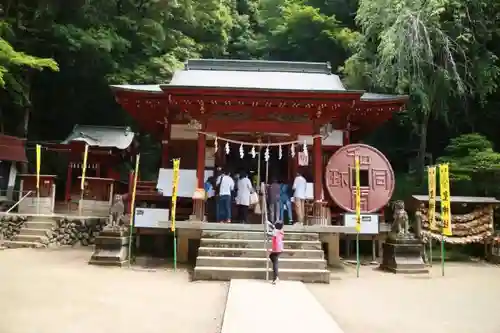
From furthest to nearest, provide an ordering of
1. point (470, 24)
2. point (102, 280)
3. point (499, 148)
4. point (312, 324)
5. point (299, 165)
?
point (499, 148) < point (470, 24) < point (299, 165) < point (102, 280) < point (312, 324)

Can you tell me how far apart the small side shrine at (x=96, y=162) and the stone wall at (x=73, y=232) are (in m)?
2.63

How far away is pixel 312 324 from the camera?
19.4ft

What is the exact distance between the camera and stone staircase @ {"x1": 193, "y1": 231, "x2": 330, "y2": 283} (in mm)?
9508

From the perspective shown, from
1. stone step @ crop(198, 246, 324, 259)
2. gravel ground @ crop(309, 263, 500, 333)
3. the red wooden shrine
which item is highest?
the red wooden shrine

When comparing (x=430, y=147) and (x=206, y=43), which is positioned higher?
(x=206, y=43)

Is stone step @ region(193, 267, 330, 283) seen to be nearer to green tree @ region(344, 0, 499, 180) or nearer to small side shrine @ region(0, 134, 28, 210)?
green tree @ region(344, 0, 499, 180)

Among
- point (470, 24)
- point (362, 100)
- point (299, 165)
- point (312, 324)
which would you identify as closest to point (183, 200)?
point (299, 165)

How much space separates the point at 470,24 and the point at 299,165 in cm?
850

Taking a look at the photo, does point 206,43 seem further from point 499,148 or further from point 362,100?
point 499,148

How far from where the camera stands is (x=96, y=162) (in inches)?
827

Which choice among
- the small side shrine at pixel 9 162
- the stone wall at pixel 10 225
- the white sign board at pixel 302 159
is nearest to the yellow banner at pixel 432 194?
the white sign board at pixel 302 159

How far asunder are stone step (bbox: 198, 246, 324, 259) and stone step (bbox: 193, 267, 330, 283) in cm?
57

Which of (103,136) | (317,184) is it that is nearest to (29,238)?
(103,136)

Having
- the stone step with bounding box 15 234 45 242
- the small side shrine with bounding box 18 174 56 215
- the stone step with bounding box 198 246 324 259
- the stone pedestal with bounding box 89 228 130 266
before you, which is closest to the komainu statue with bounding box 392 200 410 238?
the stone step with bounding box 198 246 324 259
